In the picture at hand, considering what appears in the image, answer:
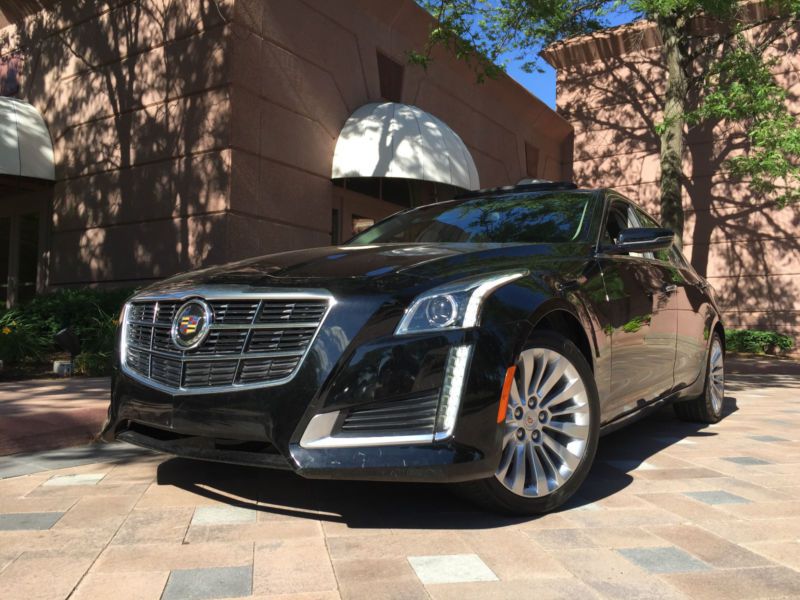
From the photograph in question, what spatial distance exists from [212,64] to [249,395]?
7913mm

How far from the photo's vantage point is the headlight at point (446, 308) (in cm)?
249

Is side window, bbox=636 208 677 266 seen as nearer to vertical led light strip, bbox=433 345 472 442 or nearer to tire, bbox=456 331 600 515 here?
tire, bbox=456 331 600 515

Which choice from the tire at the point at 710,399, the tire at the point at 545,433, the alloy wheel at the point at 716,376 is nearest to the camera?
the tire at the point at 545,433

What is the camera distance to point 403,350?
2.45 m

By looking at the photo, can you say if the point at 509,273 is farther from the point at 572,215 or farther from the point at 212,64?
the point at 212,64

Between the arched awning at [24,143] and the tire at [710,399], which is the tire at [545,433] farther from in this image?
the arched awning at [24,143]

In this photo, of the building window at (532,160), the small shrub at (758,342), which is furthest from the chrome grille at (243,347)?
the building window at (532,160)

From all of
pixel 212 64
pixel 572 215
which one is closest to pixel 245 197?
pixel 212 64

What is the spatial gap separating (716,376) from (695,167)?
1344 cm

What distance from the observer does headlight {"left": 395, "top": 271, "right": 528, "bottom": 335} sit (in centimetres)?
249

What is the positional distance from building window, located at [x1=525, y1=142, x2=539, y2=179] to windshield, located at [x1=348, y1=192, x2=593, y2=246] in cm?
1416

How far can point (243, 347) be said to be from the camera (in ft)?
8.65

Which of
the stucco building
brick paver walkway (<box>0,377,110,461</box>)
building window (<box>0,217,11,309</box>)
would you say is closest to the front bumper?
brick paver walkway (<box>0,377,110,461</box>)

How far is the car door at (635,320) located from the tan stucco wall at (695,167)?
13.8m
